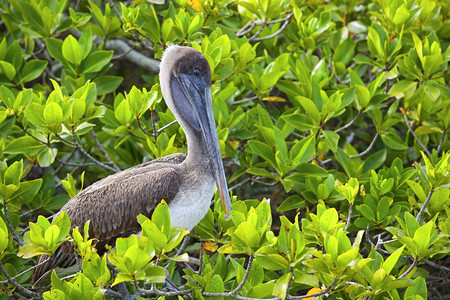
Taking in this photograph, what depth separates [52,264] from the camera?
13.4ft

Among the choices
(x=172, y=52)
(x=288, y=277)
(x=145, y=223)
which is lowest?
(x=288, y=277)

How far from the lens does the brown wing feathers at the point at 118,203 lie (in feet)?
12.9

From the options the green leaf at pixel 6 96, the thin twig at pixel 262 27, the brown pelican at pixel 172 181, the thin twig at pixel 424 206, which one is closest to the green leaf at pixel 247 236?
the brown pelican at pixel 172 181

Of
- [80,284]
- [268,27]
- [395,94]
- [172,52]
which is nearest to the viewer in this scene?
[80,284]

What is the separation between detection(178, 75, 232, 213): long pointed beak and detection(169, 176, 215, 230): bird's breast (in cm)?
8

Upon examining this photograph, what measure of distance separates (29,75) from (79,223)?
143 centimetres

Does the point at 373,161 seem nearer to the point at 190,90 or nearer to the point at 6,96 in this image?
the point at 190,90

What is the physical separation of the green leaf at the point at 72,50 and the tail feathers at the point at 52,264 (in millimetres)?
1343

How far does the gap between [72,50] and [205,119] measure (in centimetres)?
122

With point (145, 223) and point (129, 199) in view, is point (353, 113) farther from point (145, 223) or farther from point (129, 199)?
point (145, 223)

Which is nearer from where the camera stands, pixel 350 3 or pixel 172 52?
pixel 172 52

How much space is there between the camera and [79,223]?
3994 mm

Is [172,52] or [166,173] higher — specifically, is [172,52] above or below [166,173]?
above

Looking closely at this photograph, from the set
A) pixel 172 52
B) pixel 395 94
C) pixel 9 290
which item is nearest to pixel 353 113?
pixel 395 94
